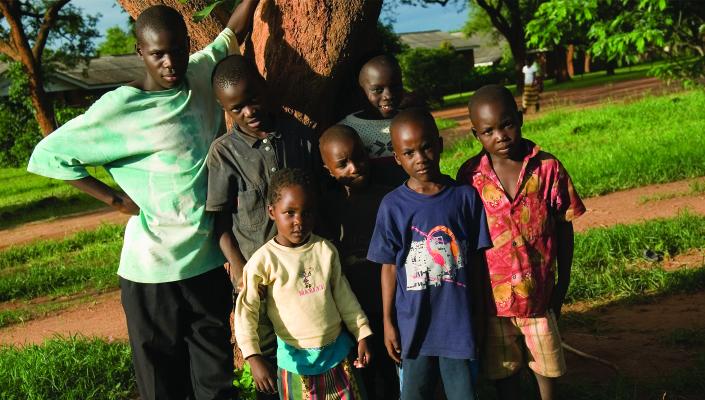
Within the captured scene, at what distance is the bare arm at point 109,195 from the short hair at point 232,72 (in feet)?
1.95

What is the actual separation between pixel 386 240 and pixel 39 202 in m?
12.4

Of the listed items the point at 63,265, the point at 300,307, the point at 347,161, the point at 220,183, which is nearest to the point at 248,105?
the point at 220,183

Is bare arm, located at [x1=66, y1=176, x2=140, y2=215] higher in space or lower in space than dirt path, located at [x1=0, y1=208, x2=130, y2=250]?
higher

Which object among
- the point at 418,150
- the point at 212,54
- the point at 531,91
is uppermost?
the point at 212,54

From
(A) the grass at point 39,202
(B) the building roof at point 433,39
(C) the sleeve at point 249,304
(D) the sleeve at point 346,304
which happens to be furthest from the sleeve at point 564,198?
(B) the building roof at point 433,39

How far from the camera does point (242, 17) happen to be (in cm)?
323

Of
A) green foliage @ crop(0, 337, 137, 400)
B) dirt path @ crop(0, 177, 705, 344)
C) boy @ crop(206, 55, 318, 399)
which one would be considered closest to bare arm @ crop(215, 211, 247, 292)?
boy @ crop(206, 55, 318, 399)

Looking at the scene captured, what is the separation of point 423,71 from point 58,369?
26479 mm

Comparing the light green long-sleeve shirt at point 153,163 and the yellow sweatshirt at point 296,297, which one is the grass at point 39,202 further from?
the yellow sweatshirt at point 296,297

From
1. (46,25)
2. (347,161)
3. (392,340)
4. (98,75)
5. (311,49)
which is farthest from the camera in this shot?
(98,75)

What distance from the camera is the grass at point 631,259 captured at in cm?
480

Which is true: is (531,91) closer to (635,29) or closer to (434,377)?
(635,29)

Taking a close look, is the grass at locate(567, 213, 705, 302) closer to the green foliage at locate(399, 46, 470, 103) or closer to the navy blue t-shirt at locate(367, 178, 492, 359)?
the navy blue t-shirt at locate(367, 178, 492, 359)

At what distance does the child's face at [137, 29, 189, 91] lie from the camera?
272 centimetres
